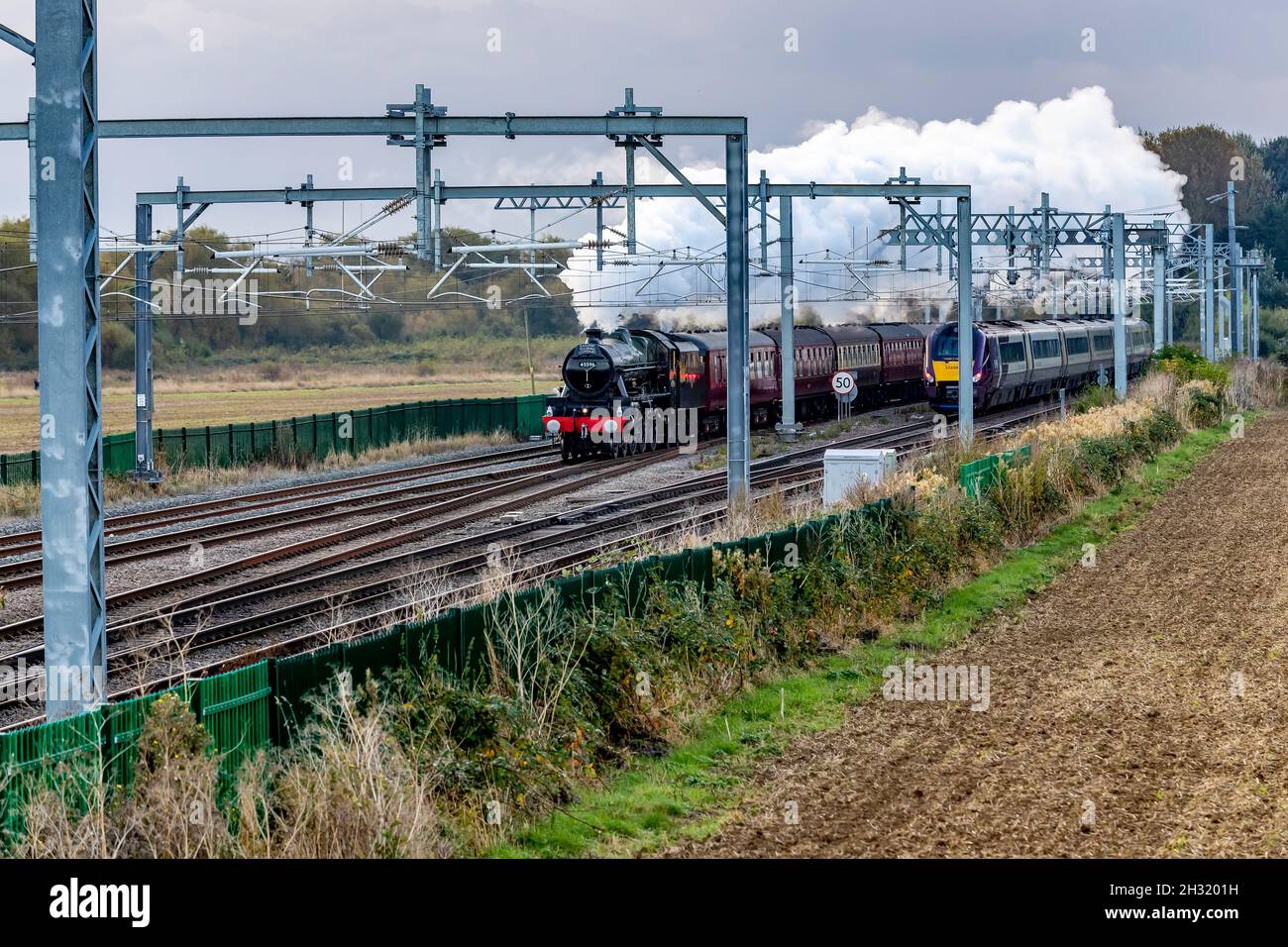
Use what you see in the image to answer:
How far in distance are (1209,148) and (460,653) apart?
12693 cm

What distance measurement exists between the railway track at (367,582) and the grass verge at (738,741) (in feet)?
10.4

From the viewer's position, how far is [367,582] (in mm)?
21203

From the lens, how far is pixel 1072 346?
5881 cm

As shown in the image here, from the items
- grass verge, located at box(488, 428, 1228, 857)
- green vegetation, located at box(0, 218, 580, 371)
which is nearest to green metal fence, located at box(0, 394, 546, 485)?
grass verge, located at box(488, 428, 1228, 857)

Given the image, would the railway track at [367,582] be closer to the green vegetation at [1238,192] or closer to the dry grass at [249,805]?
the dry grass at [249,805]

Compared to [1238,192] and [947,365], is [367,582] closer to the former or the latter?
[947,365]

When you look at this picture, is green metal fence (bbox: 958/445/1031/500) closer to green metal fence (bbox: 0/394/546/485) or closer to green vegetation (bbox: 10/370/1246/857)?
green vegetation (bbox: 10/370/1246/857)

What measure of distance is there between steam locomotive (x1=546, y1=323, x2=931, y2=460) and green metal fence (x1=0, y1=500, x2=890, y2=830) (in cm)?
2348

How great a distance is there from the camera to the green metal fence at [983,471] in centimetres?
2422

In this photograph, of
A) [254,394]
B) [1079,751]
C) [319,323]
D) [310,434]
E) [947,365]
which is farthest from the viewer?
[319,323]

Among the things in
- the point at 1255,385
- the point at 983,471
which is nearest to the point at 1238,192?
the point at 1255,385

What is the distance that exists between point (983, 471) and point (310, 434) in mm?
20402

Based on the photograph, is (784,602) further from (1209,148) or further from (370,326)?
(1209,148)
